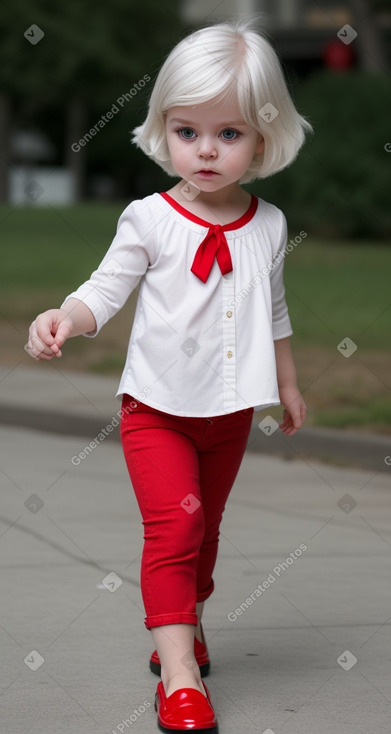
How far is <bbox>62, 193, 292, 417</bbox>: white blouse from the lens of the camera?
3.64m

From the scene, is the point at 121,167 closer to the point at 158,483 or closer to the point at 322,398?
the point at 322,398

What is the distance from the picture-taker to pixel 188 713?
3.50 metres

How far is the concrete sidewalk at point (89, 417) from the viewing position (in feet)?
26.6

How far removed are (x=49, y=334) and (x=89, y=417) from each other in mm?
5650

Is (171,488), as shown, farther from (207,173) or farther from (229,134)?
(229,134)

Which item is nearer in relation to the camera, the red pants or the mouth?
the red pants

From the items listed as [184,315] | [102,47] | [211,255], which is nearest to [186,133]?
[211,255]

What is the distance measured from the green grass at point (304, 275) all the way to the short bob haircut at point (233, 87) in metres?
8.68

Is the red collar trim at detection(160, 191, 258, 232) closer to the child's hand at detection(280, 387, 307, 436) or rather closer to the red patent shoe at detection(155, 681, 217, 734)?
the child's hand at detection(280, 387, 307, 436)

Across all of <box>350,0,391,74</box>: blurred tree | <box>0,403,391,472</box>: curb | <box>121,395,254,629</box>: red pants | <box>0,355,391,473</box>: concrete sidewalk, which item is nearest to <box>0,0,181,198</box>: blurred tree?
<box>350,0,391,74</box>: blurred tree

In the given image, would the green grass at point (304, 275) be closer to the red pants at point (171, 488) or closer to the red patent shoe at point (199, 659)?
the red patent shoe at point (199, 659)

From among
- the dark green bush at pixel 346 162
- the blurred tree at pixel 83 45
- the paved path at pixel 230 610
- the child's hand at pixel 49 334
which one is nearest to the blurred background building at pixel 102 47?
the blurred tree at pixel 83 45

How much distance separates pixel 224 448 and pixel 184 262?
0.51 meters

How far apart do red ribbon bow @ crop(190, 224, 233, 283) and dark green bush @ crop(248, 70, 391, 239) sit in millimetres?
23051
